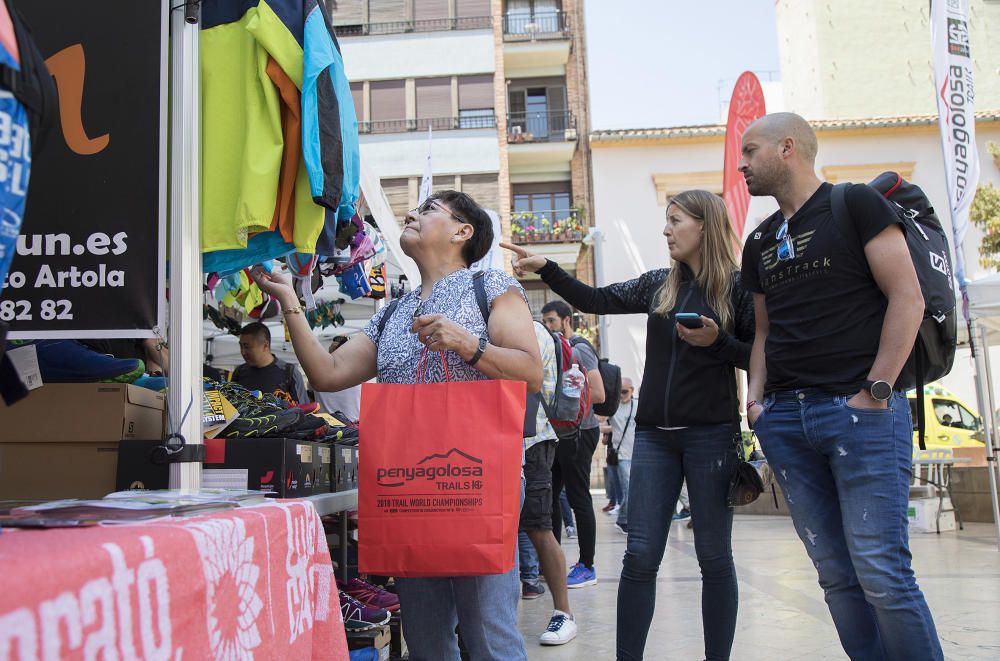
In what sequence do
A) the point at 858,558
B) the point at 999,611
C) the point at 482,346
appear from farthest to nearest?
the point at 999,611
the point at 858,558
the point at 482,346

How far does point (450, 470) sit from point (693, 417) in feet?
4.39

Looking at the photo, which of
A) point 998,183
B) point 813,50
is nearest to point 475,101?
point 813,50

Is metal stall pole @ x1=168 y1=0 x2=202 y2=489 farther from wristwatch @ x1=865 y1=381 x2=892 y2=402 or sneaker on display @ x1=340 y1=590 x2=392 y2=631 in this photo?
wristwatch @ x1=865 y1=381 x2=892 y2=402

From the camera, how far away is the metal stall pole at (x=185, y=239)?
220 centimetres

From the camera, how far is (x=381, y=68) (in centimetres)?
2548

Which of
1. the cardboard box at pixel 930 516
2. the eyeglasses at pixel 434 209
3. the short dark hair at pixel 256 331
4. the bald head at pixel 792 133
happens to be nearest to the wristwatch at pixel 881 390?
the bald head at pixel 792 133

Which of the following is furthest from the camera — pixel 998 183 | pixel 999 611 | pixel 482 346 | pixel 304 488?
pixel 998 183

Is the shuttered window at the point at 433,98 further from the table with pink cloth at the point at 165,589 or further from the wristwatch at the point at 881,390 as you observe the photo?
the table with pink cloth at the point at 165,589

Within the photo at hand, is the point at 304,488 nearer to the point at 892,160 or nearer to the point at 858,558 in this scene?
the point at 858,558

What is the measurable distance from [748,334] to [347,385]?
1.61m

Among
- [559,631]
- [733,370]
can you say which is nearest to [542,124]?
[559,631]

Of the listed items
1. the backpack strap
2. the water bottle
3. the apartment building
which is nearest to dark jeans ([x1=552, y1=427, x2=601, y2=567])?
the water bottle

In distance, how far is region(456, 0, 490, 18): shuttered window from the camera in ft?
84.5

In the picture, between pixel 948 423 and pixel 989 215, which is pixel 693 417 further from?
pixel 989 215
